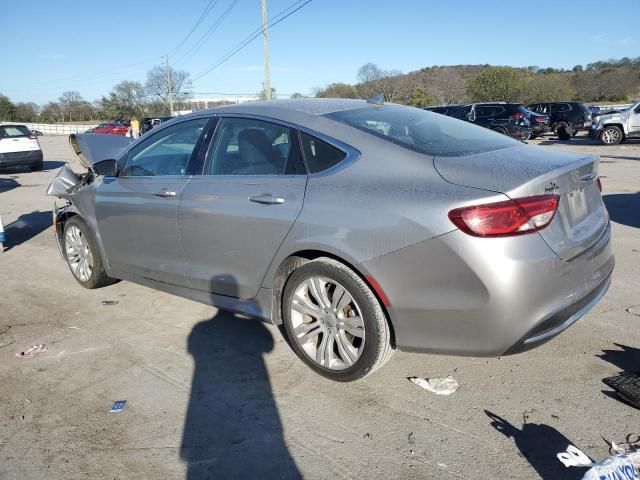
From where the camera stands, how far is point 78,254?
5207mm

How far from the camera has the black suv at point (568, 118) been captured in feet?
79.8

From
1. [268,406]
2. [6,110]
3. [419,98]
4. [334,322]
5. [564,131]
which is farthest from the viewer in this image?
[6,110]

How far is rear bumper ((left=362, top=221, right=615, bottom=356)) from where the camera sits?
8.29 feet

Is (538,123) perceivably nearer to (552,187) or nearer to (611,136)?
(611,136)

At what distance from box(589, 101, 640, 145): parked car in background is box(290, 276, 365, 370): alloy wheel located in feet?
67.4

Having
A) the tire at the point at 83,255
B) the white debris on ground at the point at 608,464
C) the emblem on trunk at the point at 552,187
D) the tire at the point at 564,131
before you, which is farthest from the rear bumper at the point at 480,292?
the tire at the point at 564,131

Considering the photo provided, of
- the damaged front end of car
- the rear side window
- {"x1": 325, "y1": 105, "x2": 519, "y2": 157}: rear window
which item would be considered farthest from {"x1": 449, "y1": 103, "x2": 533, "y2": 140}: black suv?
the rear side window

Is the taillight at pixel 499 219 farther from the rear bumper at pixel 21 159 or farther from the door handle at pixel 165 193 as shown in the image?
the rear bumper at pixel 21 159

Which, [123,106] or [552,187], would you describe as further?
[123,106]

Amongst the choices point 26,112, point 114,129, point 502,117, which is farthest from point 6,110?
point 502,117

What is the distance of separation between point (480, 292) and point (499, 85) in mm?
46733

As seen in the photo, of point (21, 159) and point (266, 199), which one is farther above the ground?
point (266, 199)

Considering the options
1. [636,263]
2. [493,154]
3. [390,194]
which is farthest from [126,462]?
[636,263]

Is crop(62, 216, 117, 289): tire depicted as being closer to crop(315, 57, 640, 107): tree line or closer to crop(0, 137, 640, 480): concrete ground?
crop(0, 137, 640, 480): concrete ground
